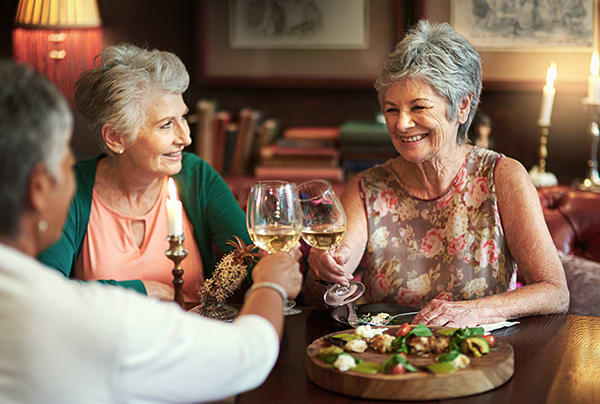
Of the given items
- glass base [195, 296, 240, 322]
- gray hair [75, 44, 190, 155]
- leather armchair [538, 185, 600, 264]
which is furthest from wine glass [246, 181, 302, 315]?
leather armchair [538, 185, 600, 264]

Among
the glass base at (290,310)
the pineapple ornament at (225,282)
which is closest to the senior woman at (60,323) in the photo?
the pineapple ornament at (225,282)

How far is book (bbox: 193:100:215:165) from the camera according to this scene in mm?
3705

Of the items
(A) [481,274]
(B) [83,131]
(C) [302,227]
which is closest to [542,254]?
(A) [481,274]

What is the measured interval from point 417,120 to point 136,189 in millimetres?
877

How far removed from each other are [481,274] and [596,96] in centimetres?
138

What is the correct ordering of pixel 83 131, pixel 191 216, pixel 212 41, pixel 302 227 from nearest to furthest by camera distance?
pixel 302 227 < pixel 191 216 < pixel 212 41 < pixel 83 131

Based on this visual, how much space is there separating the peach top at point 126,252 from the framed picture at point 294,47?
1637 millimetres

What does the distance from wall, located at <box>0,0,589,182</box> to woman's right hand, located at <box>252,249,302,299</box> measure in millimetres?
2478

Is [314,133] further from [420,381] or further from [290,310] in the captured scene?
[420,381]

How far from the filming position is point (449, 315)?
1741 mm

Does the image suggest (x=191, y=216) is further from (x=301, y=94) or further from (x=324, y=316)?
(x=301, y=94)

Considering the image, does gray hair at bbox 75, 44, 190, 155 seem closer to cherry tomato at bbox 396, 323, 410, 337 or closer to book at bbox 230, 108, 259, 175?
cherry tomato at bbox 396, 323, 410, 337

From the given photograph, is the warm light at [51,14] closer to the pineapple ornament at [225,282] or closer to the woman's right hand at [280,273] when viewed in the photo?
the pineapple ornament at [225,282]

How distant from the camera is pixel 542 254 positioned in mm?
1983
